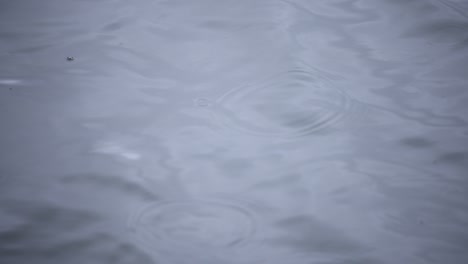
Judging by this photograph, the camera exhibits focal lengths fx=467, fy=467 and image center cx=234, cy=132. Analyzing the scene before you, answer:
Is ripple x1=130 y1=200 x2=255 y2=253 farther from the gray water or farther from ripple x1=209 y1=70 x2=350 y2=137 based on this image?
ripple x1=209 y1=70 x2=350 y2=137

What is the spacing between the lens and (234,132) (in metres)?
1.23

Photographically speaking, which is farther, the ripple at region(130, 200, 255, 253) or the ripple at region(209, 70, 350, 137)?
the ripple at region(209, 70, 350, 137)

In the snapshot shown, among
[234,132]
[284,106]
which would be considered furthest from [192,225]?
[284,106]

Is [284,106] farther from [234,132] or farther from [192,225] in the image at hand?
[192,225]

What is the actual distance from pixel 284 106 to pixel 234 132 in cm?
17

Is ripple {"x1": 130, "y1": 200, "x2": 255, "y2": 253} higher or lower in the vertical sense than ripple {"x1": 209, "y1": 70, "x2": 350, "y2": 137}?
lower

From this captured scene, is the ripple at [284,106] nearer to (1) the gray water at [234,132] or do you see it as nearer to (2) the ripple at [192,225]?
(1) the gray water at [234,132]

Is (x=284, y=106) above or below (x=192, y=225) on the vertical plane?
above

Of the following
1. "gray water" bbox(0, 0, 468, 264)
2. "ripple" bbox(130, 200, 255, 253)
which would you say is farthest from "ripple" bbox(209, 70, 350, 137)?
"ripple" bbox(130, 200, 255, 253)

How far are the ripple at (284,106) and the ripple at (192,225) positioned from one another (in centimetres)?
28

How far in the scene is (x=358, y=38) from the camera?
1509mm

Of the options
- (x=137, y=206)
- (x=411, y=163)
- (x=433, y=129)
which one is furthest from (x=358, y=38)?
(x=137, y=206)

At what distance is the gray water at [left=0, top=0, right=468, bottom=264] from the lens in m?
0.96

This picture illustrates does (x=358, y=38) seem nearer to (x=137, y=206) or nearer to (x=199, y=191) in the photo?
(x=199, y=191)
